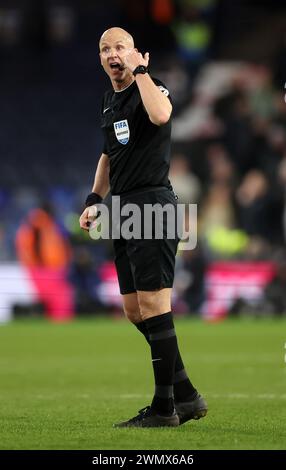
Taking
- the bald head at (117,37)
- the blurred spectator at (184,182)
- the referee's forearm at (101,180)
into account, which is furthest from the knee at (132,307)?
the blurred spectator at (184,182)

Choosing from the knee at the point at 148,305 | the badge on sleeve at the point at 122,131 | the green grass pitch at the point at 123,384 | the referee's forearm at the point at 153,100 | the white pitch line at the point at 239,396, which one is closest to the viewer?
the green grass pitch at the point at 123,384

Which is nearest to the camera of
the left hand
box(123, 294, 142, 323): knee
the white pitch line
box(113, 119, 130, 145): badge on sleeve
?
the left hand

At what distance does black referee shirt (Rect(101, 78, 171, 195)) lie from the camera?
6.73 m

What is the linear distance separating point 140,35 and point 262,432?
1902cm

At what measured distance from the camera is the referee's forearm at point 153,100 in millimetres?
6387

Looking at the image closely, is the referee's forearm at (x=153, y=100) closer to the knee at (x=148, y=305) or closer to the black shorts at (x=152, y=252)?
the black shorts at (x=152, y=252)

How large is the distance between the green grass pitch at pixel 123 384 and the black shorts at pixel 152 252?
0.86m

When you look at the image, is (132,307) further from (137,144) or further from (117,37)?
(117,37)

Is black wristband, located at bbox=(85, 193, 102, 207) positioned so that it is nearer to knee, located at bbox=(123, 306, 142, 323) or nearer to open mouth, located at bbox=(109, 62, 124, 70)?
knee, located at bbox=(123, 306, 142, 323)

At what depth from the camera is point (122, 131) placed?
6.78 meters

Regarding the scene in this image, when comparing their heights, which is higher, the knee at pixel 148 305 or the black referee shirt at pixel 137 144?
the black referee shirt at pixel 137 144

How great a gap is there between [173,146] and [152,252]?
1687cm

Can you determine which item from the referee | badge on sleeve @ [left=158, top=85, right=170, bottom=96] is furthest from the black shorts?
badge on sleeve @ [left=158, top=85, right=170, bottom=96]

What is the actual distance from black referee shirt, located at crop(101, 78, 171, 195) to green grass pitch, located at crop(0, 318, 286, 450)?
1.47 meters
